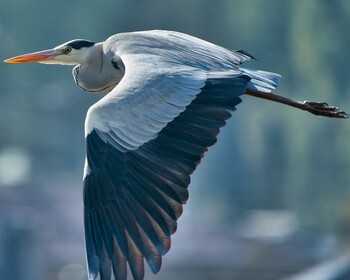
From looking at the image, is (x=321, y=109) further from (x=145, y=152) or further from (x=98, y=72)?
(x=145, y=152)

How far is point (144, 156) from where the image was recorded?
5.71 metres

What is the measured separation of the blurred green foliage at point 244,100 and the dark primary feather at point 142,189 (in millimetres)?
10232

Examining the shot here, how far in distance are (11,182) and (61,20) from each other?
20.0ft

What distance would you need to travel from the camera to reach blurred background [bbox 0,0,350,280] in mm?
15203

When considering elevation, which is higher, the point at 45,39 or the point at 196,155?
the point at 45,39

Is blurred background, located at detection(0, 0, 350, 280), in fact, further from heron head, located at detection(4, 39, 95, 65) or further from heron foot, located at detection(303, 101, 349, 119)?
heron head, located at detection(4, 39, 95, 65)

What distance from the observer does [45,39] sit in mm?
26375

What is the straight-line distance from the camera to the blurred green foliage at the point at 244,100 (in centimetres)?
1919

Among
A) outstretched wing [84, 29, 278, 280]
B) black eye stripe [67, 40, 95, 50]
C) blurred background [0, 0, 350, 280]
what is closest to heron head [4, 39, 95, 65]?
black eye stripe [67, 40, 95, 50]

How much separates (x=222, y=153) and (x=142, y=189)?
705 inches

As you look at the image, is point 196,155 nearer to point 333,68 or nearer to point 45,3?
point 333,68

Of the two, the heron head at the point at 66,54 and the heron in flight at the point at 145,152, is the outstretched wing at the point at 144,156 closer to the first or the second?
the heron in flight at the point at 145,152

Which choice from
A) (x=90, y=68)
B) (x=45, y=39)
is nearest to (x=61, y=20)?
(x=45, y=39)

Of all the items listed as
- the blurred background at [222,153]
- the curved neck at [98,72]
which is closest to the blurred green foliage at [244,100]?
the blurred background at [222,153]
